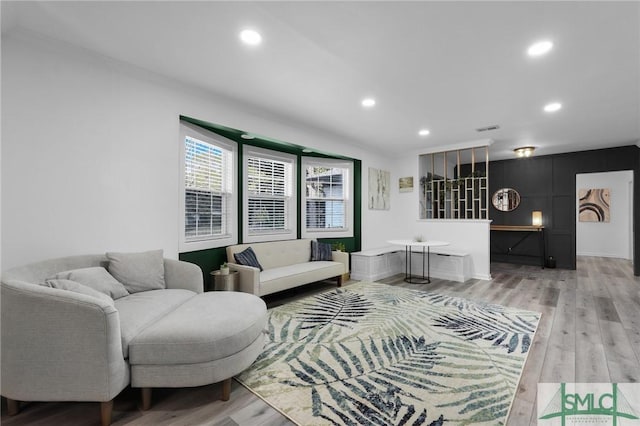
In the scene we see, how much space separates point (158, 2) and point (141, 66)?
1069 millimetres

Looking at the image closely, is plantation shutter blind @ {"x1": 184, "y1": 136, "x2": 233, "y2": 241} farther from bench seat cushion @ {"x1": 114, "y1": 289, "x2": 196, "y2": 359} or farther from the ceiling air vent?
the ceiling air vent

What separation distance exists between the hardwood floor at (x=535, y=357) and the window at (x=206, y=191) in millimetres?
1215

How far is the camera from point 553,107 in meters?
3.84

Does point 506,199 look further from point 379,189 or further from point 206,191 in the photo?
point 206,191

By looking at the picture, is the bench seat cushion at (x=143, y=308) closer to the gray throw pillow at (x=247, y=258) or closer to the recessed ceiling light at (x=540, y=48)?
the gray throw pillow at (x=247, y=258)

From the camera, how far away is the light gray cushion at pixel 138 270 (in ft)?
7.94

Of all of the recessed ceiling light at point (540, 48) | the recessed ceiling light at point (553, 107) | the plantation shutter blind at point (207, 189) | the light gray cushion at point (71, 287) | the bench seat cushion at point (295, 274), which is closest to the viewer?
the light gray cushion at point (71, 287)

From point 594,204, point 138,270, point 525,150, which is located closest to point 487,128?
point 525,150

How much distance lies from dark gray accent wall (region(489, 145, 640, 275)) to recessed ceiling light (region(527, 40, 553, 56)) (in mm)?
5358

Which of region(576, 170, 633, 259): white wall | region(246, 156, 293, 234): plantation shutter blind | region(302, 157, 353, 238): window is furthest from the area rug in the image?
region(576, 170, 633, 259): white wall

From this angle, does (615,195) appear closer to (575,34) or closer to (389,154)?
(389,154)

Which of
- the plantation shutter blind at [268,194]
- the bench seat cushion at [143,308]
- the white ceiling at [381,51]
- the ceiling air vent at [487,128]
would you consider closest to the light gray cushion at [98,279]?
the bench seat cushion at [143,308]

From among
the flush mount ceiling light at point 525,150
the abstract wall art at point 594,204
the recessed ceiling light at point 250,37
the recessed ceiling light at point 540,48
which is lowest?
the abstract wall art at point 594,204

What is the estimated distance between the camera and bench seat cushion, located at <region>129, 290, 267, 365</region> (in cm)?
168
